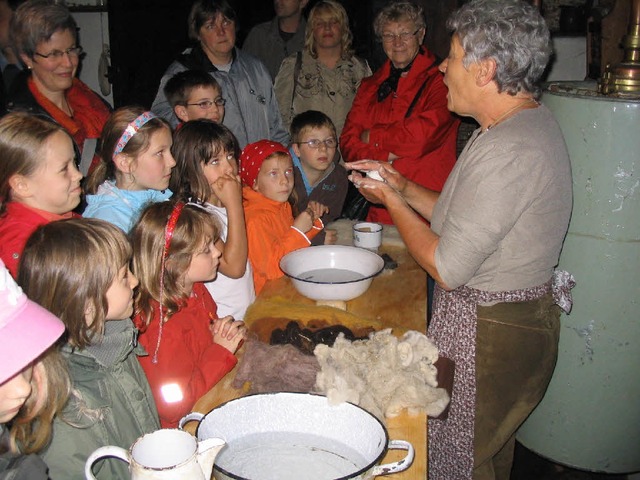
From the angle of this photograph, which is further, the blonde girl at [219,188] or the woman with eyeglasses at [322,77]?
the woman with eyeglasses at [322,77]

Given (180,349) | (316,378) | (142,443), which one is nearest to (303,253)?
(180,349)

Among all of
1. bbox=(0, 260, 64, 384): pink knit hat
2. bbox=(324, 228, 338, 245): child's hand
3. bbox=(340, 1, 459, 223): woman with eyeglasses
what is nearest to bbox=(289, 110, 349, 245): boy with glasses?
bbox=(340, 1, 459, 223): woman with eyeglasses

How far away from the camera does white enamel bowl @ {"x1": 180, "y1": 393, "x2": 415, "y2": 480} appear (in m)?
1.31

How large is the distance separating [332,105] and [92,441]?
3214 millimetres

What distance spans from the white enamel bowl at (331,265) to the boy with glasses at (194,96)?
3.70 ft

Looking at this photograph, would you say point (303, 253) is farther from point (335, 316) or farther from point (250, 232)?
point (335, 316)

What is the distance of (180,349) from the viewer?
1.90 metres

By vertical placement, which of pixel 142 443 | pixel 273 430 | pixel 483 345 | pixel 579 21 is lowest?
pixel 483 345

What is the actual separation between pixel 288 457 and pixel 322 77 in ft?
10.8

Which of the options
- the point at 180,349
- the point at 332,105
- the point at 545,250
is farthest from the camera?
the point at 332,105

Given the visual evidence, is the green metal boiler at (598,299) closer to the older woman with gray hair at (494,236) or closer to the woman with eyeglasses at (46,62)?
the older woman with gray hair at (494,236)

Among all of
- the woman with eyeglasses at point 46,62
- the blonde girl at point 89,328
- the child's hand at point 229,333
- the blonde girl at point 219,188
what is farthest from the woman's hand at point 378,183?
the woman with eyeglasses at point 46,62

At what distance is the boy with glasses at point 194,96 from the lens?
3.26m

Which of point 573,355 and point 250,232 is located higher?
point 250,232
